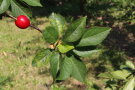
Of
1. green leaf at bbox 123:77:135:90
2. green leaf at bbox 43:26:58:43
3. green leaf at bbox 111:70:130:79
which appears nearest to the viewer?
green leaf at bbox 43:26:58:43

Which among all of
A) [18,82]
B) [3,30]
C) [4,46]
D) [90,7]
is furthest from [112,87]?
[90,7]

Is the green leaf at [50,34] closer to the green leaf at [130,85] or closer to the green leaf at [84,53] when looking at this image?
the green leaf at [84,53]

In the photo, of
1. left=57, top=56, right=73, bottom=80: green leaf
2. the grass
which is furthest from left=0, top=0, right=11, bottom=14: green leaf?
the grass

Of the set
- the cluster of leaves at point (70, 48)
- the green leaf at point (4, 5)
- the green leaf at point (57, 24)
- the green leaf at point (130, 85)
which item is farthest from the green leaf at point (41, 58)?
the green leaf at point (130, 85)

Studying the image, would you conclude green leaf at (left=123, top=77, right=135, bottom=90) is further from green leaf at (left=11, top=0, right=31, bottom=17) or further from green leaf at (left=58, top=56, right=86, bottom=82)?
green leaf at (left=11, top=0, right=31, bottom=17)

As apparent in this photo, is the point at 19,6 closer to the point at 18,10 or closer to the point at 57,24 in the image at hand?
the point at 18,10

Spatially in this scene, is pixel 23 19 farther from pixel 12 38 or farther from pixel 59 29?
pixel 12 38

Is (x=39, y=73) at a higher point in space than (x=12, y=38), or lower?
lower
